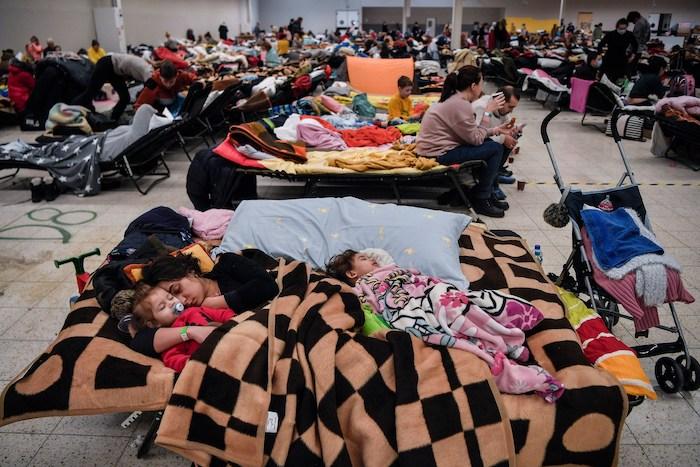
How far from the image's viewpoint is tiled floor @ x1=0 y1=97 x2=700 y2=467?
71.5 inches

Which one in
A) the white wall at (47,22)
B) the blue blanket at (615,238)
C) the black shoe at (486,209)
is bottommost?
the black shoe at (486,209)

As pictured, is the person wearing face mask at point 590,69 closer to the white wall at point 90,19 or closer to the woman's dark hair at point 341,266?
the woman's dark hair at point 341,266

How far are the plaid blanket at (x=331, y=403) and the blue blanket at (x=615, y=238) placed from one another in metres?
0.85

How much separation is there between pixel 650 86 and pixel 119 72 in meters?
6.79

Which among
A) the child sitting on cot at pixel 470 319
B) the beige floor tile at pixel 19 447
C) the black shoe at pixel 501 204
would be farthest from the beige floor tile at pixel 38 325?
the black shoe at pixel 501 204

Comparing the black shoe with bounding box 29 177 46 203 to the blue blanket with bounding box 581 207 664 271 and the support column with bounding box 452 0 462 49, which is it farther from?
the support column with bounding box 452 0 462 49

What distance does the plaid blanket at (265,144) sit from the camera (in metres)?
3.96

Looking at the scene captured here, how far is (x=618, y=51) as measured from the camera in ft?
23.7

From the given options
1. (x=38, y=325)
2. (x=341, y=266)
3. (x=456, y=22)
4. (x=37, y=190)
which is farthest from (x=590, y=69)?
(x=38, y=325)

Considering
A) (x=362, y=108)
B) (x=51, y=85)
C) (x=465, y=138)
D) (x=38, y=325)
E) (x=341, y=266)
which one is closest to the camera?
(x=341, y=266)

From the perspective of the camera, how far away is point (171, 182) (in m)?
4.77

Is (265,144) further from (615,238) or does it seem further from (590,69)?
(590,69)

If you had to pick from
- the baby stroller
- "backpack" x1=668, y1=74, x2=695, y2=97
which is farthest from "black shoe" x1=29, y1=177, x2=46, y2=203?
"backpack" x1=668, y1=74, x2=695, y2=97

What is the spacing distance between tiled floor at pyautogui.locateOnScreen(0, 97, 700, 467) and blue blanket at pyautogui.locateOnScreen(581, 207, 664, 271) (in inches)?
23.4
